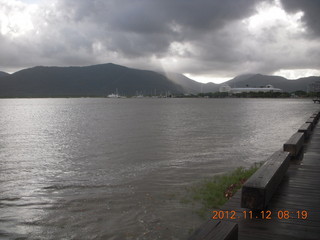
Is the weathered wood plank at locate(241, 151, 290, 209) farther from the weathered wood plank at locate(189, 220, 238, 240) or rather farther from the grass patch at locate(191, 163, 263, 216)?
the grass patch at locate(191, 163, 263, 216)

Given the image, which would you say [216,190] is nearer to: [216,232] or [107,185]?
[107,185]

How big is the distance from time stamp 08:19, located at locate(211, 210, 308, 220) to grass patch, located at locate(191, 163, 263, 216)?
3.78 m

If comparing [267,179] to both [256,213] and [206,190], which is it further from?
[206,190]

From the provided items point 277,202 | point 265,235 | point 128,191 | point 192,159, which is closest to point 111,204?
point 128,191

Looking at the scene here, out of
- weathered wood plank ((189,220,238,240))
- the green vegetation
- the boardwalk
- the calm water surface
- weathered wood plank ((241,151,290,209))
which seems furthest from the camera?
the green vegetation

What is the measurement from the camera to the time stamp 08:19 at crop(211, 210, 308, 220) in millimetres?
6133

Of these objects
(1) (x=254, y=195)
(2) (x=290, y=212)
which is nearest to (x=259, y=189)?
(1) (x=254, y=195)

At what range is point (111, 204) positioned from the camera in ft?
36.9

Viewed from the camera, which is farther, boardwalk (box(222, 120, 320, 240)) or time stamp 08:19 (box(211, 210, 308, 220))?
time stamp 08:19 (box(211, 210, 308, 220))

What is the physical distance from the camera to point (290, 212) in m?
6.36

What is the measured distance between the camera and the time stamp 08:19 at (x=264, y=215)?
241 inches

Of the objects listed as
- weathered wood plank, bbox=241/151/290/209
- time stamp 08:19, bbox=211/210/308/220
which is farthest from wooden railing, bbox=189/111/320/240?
time stamp 08:19, bbox=211/210/308/220

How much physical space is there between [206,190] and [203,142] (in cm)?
1480

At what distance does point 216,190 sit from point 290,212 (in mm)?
5623
